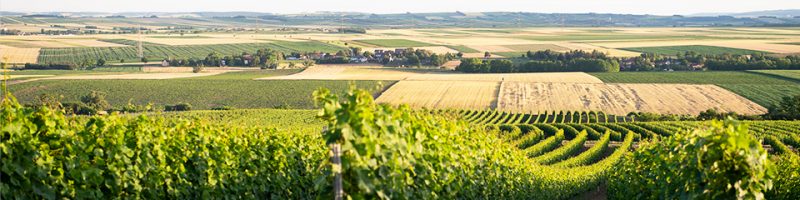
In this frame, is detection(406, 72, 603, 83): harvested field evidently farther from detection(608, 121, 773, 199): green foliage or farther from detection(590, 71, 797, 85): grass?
detection(608, 121, 773, 199): green foliage

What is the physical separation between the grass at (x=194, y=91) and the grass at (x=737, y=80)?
86.6ft

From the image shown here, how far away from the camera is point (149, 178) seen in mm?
8719

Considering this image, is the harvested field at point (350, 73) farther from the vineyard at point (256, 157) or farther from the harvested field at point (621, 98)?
the vineyard at point (256, 157)

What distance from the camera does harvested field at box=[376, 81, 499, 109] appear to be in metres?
63.8

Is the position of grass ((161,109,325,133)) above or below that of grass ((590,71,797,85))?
below

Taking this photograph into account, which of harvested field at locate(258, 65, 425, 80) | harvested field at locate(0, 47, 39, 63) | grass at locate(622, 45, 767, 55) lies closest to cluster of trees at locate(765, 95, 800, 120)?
harvested field at locate(258, 65, 425, 80)

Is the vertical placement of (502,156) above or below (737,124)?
below

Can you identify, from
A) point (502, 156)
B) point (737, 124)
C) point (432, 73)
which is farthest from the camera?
point (432, 73)

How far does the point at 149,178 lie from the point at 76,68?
318 feet

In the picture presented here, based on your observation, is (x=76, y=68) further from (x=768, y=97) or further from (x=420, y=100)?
(x=768, y=97)

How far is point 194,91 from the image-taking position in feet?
244

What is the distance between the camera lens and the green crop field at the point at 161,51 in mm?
112375

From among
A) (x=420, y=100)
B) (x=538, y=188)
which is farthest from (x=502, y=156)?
(x=420, y=100)

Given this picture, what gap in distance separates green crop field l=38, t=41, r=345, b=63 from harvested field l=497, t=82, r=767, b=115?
6049 centimetres
